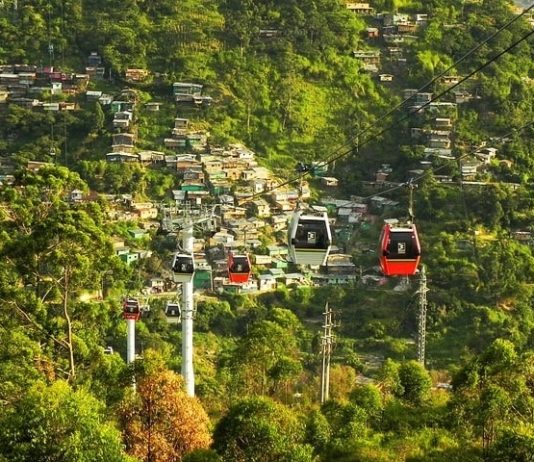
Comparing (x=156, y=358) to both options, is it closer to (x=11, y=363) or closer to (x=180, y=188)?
(x=11, y=363)

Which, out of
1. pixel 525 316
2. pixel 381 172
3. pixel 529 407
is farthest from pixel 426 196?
pixel 529 407

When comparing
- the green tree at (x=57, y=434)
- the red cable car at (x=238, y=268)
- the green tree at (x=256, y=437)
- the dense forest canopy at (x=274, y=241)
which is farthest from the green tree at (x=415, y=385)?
the green tree at (x=57, y=434)

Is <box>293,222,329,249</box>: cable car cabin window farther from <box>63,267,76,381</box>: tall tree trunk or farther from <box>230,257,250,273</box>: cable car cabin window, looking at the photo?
<box>230,257,250,273</box>: cable car cabin window

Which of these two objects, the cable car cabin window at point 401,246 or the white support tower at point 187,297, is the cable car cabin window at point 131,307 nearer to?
the white support tower at point 187,297

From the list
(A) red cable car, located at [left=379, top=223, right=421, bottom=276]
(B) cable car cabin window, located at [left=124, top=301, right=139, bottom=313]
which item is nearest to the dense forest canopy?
(B) cable car cabin window, located at [left=124, top=301, right=139, bottom=313]

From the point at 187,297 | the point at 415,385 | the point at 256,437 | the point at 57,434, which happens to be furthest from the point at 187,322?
the point at 57,434
